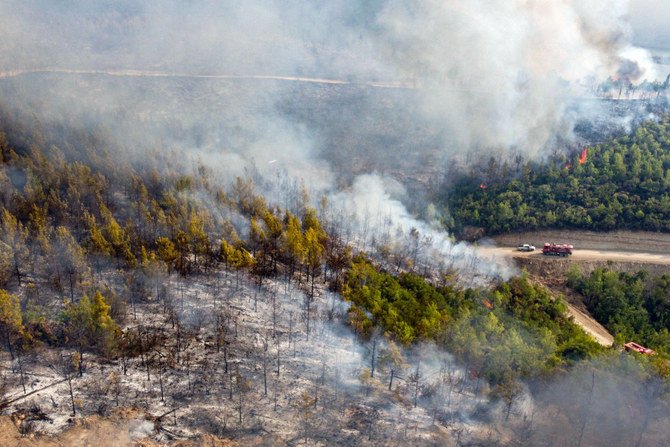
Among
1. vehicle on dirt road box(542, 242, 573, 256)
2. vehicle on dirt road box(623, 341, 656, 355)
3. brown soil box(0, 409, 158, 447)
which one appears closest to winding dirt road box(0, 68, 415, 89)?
vehicle on dirt road box(542, 242, 573, 256)

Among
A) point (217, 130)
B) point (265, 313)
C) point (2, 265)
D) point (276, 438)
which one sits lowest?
point (276, 438)

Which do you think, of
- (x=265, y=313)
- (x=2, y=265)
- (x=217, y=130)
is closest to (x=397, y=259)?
(x=265, y=313)

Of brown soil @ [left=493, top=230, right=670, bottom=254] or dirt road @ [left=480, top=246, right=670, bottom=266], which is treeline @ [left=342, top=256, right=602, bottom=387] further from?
brown soil @ [left=493, top=230, right=670, bottom=254]

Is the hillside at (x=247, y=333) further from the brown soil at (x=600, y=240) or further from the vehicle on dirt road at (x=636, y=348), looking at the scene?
the brown soil at (x=600, y=240)

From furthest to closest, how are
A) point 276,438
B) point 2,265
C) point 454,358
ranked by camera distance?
1. point 2,265
2. point 454,358
3. point 276,438

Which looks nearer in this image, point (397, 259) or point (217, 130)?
point (397, 259)

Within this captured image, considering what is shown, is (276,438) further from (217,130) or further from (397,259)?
(217,130)

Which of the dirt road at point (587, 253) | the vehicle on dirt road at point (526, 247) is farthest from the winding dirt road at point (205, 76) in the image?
the vehicle on dirt road at point (526, 247)
